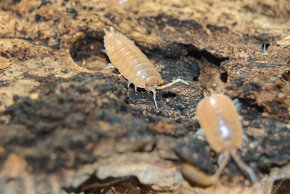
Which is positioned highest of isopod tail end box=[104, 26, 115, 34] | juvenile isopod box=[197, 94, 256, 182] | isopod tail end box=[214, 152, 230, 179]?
isopod tail end box=[104, 26, 115, 34]

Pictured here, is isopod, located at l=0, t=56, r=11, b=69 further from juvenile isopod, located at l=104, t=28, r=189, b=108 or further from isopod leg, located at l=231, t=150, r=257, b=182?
isopod leg, located at l=231, t=150, r=257, b=182

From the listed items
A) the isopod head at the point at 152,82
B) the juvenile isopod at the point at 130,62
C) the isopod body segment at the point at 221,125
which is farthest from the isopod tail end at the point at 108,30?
the isopod body segment at the point at 221,125

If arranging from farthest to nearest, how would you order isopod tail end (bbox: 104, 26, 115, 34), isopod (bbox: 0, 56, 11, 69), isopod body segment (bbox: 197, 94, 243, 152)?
isopod tail end (bbox: 104, 26, 115, 34) → isopod (bbox: 0, 56, 11, 69) → isopod body segment (bbox: 197, 94, 243, 152)

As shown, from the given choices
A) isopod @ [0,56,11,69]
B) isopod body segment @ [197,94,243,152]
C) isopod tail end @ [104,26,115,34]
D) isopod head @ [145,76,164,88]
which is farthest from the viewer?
isopod tail end @ [104,26,115,34]

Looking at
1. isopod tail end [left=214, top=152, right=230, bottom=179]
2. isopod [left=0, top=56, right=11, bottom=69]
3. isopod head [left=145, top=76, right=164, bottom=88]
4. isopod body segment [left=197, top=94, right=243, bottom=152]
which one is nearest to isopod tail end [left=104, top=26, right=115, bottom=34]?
isopod head [left=145, top=76, right=164, bottom=88]

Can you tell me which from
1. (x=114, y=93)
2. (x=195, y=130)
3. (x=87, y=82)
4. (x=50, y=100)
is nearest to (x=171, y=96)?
(x=195, y=130)
